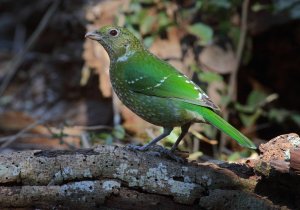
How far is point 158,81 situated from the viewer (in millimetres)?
3711

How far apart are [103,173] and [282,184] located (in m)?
0.95

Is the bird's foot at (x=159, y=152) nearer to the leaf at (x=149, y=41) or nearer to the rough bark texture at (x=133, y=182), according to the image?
the rough bark texture at (x=133, y=182)

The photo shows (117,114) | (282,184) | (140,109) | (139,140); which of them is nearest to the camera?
(282,184)

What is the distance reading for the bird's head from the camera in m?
3.96

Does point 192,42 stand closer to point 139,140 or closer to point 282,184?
point 139,140

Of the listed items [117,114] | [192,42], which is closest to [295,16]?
[192,42]

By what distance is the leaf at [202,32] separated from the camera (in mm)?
5984

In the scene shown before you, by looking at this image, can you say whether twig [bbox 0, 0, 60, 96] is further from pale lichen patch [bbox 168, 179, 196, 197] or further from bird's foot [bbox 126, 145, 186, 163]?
pale lichen patch [bbox 168, 179, 196, 197]

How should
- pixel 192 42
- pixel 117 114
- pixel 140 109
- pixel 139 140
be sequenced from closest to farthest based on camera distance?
pixel 140 109, pixel 139 140, pixel 117 114, pixel 192 42

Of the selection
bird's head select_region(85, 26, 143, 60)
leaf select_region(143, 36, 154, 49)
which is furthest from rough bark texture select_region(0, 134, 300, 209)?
leaf select_region(143, 36, 154, 49)

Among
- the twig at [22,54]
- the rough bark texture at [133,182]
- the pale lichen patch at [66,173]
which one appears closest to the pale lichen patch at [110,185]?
the rough bark texture at [133,182]

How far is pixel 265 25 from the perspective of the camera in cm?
642

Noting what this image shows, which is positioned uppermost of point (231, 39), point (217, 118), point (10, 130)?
point (231, 39)

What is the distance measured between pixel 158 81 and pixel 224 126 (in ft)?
2.02
